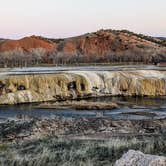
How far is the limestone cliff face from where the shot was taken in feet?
137

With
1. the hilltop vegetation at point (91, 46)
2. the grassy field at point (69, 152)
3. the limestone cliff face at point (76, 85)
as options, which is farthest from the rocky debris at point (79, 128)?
the hilltop vegetation at point (91, 46)

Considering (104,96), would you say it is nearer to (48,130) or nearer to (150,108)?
(150,108)

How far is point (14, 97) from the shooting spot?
4016 cm

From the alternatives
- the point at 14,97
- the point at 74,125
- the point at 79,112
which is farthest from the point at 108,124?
the point at 14,97

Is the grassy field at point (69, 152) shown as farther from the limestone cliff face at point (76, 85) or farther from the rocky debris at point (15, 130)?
the limestone cliff face at point (76, 85)

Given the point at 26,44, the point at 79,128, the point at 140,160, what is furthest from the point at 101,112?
the point at 26,44

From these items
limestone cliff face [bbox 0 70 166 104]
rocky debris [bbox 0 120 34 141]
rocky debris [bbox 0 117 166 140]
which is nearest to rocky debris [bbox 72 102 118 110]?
limestone cliff face [bbox 0 70 166 104]

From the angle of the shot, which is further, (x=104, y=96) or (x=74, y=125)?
(x=104, y=96)

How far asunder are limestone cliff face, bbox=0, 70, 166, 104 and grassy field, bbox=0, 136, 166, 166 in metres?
23.8

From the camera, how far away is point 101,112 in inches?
1307

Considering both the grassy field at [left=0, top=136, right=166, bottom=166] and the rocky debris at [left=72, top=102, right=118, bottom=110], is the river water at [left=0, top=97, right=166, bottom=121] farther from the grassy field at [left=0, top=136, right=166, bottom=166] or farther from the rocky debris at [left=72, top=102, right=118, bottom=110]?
the grassy field at [left=0, top=136, right=166, bottom=166]

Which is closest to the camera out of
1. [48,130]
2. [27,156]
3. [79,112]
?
[27,156]

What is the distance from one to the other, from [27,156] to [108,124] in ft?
38.6

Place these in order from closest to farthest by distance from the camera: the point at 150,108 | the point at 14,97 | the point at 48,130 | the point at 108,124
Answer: the point at 48,130
the point at 108,124
the point at 150,108
the point at 14,97
